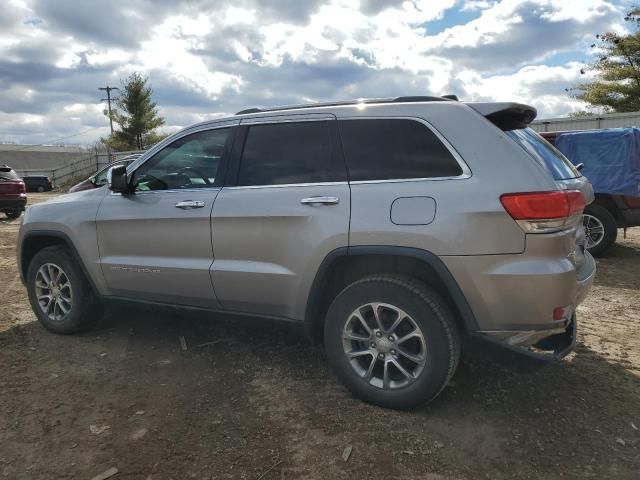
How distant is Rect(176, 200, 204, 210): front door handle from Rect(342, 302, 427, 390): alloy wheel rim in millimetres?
1335

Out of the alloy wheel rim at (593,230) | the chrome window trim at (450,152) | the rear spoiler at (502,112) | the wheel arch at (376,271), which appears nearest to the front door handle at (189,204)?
the wheel arch at (376,271)

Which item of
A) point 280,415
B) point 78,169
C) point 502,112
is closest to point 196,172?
point 280,415

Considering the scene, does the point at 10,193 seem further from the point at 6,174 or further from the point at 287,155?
the point at 287,155

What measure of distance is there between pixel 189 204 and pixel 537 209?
2.27m

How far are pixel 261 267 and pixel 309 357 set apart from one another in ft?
3.18

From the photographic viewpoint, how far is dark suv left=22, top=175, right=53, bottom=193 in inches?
1352

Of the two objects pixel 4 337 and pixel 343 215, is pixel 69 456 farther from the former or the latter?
pixel 4 337

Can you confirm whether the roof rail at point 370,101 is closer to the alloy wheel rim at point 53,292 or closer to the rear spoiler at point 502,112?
the rear spoiler at point 502,112

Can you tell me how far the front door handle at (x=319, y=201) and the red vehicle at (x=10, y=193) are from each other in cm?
1395

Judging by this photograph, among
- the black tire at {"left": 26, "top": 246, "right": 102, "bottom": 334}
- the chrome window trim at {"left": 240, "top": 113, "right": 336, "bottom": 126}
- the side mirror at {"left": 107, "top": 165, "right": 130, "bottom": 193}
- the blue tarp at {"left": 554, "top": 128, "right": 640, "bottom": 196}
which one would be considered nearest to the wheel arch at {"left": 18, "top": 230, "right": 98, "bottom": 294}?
the black tire at {"left": 26, "top": 246, "right": 102, "bottom": 334}

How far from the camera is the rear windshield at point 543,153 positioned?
2.91 m

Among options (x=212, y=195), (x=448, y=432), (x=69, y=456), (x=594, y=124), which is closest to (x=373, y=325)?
(x=448, y=432)

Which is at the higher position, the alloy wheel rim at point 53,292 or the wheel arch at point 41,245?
the wheel arch at point 41,245

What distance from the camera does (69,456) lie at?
275 centimetres
